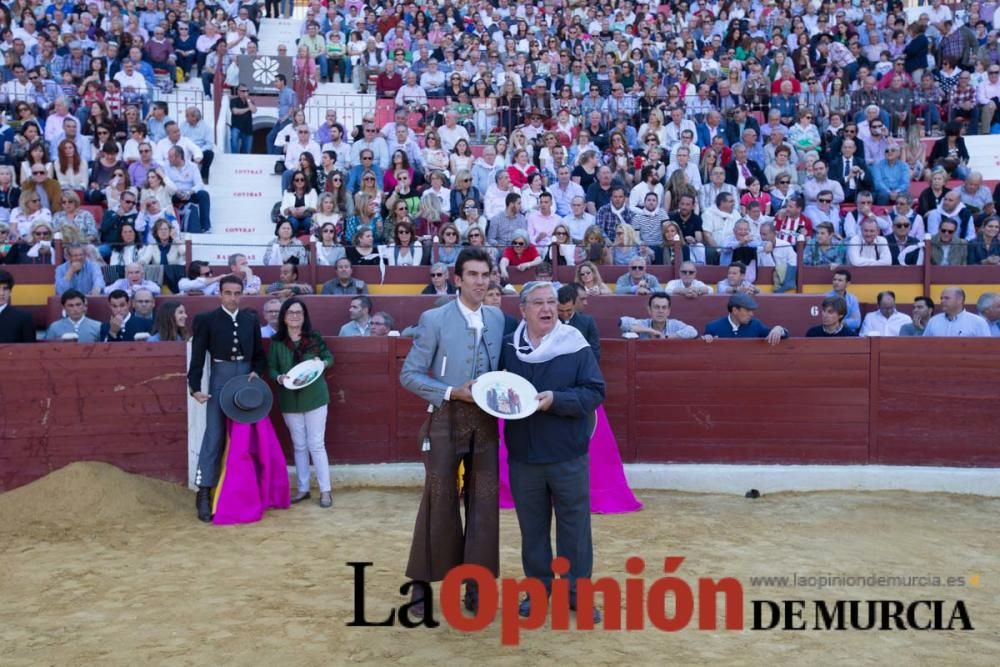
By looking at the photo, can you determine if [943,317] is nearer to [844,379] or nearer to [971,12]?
[844,379]

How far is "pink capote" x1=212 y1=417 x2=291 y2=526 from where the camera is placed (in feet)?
21.9

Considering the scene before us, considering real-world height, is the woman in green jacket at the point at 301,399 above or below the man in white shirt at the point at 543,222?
below

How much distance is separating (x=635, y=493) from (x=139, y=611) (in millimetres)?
3701

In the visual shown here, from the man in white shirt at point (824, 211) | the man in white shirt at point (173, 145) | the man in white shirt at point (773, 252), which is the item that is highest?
the man in white shirt at point (173, 145)

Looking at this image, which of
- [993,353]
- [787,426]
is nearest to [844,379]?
[787,426]

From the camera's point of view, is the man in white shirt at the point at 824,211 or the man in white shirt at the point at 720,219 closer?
the man in white shirt at the point at 720,219

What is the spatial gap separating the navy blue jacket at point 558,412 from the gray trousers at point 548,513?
6 centimetres

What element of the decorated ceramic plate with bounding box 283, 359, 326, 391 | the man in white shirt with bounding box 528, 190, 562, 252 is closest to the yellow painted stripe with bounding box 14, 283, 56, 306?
the decorated ceramic plate with bounding box 283, 359, 326, 391

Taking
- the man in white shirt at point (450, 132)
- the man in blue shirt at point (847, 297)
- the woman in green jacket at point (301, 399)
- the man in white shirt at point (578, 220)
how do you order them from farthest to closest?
the man in white shirt at point (450, 132) < the man in white shirt at point (578, 220) < the man in blue shirt at point (847, 297) < the woman in green jacket at point (301, 399)

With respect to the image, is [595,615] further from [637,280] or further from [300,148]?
[300,148]

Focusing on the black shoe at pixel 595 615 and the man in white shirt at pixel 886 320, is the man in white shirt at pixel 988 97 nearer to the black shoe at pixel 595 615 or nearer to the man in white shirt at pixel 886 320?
the man in white shirt at pixel 886 320

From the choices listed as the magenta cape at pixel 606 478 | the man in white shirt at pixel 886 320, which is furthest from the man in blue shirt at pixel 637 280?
the magenta cape at pixel 606 478

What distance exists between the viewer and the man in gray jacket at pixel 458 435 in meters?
4.48

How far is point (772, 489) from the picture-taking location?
7555 millimetres
